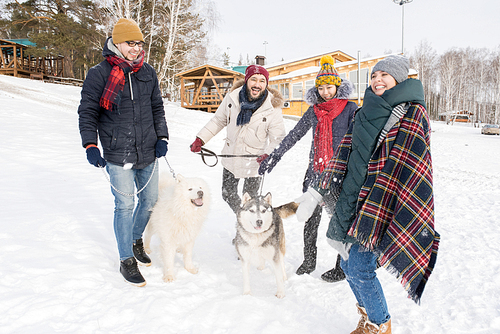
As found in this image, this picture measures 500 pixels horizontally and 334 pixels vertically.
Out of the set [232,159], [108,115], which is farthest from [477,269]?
[108,115]

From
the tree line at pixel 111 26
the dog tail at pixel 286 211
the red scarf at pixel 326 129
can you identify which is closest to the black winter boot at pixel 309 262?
the dog tail at pixel 286 211

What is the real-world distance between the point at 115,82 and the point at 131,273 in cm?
169

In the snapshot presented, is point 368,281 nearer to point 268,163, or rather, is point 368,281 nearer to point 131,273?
point 268,163

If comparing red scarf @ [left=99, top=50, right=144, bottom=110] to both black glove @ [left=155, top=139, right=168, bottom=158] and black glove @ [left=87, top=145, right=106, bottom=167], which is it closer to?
black glove @ [left=87, top=145, right=106, bottom=167]

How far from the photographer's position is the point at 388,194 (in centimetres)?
165

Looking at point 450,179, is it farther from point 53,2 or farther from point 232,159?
point 53,2

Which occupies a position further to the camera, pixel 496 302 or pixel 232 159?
pixel 232 159

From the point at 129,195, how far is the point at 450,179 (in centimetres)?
749

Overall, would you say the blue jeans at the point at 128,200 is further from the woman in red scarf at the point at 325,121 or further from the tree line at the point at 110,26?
the tree line at the point at 110,26

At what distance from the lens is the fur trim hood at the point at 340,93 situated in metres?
2.77

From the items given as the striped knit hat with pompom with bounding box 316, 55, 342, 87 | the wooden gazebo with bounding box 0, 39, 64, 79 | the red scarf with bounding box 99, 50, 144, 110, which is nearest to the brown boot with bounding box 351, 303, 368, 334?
the striped knit hat with pompom with bounding box 316, 55, 342, 87

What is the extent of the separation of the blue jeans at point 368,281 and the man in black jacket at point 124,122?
1858mm

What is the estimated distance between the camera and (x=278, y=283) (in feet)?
8.91

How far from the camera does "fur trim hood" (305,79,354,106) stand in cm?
277
